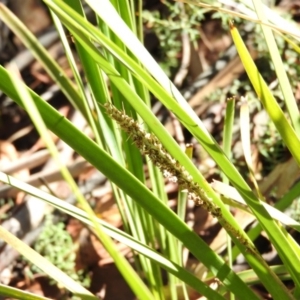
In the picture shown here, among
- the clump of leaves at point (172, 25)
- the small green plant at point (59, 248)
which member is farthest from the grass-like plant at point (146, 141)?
the clump of leaves at point (172, 25)

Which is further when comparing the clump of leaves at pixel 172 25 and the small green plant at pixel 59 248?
the clump of leaves at pixel 172 25

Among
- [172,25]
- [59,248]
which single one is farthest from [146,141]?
[172,25]

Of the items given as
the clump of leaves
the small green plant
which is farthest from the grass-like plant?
the clump of leaves

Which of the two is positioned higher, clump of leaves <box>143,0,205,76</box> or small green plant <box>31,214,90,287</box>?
clump of leaves <box>143,0,205,76</box>

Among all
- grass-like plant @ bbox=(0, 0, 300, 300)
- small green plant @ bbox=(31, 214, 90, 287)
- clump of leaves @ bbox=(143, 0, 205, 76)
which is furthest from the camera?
clump of leaves @ bbox=(143, 0, 205, 76)

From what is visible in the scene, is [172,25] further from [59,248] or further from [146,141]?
[146,141]

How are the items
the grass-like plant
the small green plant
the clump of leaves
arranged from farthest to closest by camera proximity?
the clump of leaves → the small green plant → the grass-like plant

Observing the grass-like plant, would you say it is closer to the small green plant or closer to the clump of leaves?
the small green plant

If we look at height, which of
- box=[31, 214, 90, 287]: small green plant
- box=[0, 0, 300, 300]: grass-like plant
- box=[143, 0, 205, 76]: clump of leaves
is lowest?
box=[31, 214, 90, 287]: small green plant

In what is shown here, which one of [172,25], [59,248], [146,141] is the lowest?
[59,248]

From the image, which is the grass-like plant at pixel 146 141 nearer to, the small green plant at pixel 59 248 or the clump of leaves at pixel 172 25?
the small green plant at pixel 59 248

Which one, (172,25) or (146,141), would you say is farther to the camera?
(172,25)

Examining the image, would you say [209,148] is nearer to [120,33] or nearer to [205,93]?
[120,33]
